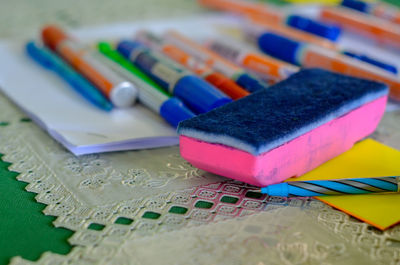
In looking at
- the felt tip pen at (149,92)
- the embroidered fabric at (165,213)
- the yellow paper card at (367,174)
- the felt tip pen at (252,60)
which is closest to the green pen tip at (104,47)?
the felt tip pen at (149,92)

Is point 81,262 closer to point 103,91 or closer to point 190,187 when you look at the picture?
point 190,187

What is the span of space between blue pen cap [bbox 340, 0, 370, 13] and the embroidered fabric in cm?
57

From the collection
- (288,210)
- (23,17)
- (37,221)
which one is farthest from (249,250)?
(23,17)

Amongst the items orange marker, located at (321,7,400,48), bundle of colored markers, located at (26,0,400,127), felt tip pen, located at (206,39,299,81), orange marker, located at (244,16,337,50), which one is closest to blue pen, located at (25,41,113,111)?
bundle of colored markers, located at (26,0,400,127)

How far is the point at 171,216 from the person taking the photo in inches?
16.6

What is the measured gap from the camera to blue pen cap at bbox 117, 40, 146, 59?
0.74 meters

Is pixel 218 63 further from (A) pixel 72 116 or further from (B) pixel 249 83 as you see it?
(A) pixel 72 116

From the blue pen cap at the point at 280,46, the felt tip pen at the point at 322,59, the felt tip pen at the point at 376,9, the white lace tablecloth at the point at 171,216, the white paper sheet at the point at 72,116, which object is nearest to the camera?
the white lace tablecloth at the point at 171,216

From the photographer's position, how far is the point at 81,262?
368 mm

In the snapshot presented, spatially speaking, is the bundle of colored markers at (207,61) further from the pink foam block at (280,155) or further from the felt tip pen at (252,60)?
the pink foam block at (280,155)

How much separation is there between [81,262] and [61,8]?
0.77 m

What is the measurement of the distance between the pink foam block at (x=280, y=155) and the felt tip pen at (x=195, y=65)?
0.13 meters

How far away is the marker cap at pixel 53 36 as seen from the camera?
785 mm

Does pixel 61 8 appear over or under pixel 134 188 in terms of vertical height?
over
